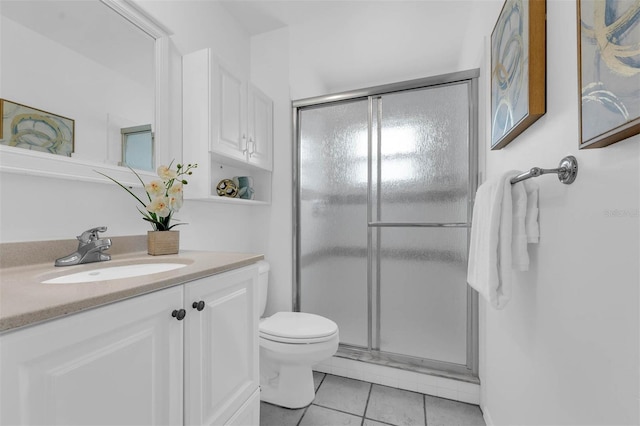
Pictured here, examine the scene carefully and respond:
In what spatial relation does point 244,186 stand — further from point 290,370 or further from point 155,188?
point 290,370

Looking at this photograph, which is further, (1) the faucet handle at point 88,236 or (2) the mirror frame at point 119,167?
(1) the faucet handle at point 88,236

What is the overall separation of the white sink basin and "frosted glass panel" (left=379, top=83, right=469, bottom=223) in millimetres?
1376

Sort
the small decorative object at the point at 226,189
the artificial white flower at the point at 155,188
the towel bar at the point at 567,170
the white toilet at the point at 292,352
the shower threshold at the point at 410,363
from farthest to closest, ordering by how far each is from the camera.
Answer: the small decorative object at the point at 226,189
the shower threshold at the point at 410,363
the white toilet at the point at 292,352
the artificial white flower at the point at 155,188
the towel bar at the point at 567,170

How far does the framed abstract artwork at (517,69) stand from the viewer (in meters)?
0.85

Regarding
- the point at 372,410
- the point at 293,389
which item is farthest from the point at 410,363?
the point at 293,389

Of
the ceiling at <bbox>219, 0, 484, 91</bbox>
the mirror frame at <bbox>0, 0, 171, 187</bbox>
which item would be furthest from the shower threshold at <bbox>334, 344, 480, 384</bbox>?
the ceiling at <bbox>219, 0, 484, 91</bbox>

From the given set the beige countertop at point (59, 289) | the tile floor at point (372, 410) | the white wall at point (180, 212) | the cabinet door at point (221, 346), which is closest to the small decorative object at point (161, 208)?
the white wall at point (180, 212)

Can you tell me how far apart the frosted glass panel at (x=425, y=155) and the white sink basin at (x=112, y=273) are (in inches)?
54.2

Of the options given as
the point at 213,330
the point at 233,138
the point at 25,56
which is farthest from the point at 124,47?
the point at 213,330

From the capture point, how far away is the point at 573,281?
0.71 m

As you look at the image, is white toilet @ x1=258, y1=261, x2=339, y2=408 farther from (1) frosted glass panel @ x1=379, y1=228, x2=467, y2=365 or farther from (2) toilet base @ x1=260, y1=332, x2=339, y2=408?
(1) frosted glass panel @ x1=379, y1=228, x2=467, y2=365

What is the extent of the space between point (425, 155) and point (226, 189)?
4.37 feet

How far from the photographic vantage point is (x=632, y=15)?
1.56ft

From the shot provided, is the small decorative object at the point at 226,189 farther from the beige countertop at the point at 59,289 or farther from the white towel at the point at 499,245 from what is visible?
the white towel at the point at 499,245
